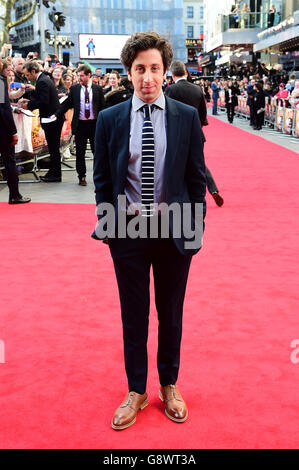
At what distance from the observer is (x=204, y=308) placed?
3938 millimetres

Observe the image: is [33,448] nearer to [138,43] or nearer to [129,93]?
[138,43]

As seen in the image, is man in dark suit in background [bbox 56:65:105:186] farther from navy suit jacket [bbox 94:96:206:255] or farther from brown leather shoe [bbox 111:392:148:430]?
brown leather shoe [bbox 111:392:148:430]

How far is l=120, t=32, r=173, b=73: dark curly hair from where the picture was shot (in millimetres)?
2237

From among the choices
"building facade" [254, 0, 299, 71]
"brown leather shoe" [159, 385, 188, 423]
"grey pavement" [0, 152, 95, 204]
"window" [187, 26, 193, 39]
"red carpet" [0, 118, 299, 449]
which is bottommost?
"grey pavement" [0, 152, 95, 204]

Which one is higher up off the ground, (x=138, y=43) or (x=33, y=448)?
(x=138, y=43)

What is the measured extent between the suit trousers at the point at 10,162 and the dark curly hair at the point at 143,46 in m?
5.07

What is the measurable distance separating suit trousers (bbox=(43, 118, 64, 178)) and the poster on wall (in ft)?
140

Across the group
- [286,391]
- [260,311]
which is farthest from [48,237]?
[286,391]

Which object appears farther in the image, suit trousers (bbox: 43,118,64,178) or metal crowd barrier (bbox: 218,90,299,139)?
metal crowd barrier (bbox: 218,90,299,139)

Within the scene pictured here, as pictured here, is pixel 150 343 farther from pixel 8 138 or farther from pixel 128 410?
pixel 8 138

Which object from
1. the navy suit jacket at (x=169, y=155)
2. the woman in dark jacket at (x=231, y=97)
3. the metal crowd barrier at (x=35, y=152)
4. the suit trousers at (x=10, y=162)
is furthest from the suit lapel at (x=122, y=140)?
the woman in dark jacket at (x=231, y=97)

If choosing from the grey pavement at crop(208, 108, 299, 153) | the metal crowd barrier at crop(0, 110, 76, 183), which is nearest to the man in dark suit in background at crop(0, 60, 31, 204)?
the metal crowd barrier at crop(0, 110, 76, 183)

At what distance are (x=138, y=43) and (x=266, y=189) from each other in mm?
6494

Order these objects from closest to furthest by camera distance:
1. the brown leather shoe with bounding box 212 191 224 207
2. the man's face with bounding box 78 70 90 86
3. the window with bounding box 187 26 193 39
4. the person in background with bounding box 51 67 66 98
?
1. the brown leather shoe with bounding box 212 191 224 207
2. the man's face with bounding box 78 70 90 86
3. the person in background with bounding box 51 67 66 98
4. the window with bounding box 187 26 193 39
